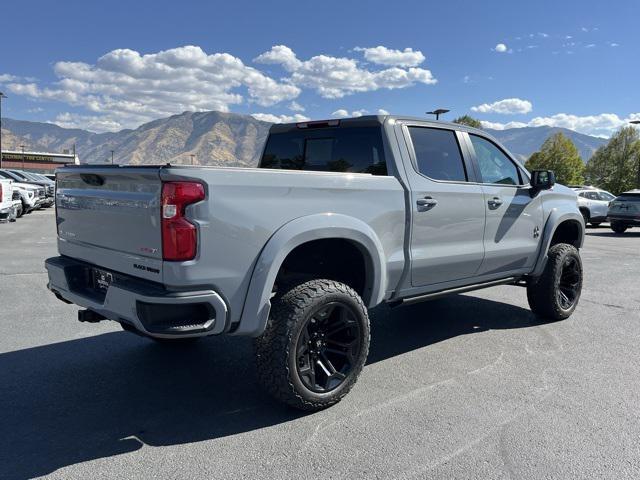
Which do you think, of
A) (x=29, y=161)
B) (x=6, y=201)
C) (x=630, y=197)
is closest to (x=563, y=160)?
(x=630, y=197)

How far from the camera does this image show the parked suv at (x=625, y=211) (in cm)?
A: 1785

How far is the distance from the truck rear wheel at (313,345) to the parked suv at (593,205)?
19666 millimetres

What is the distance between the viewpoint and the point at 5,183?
14.6 m

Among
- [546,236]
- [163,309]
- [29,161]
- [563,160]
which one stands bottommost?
[163,309]

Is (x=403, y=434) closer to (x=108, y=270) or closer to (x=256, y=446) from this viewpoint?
(x=256, y=446)

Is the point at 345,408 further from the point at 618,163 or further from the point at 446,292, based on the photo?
the point at 618,163

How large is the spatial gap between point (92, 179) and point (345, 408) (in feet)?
7.21

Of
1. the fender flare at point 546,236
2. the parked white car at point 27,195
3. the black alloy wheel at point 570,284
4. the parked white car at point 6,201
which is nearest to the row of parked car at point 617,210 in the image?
the black alloy wheel at point 570,284

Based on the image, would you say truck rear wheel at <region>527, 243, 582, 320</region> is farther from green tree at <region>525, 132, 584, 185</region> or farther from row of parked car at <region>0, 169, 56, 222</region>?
green tree at <region>525, 132, 584, 185</region>

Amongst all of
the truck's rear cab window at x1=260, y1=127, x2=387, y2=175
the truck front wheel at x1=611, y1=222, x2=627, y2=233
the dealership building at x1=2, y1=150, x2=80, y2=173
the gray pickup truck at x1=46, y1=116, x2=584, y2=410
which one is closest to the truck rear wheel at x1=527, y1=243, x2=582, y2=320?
the gray pickup truck at x1=46, y1=116, x2=584, y2=410

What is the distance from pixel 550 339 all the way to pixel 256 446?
3.29m

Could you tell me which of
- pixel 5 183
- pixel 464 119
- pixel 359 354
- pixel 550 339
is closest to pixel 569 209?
pixel 550 339

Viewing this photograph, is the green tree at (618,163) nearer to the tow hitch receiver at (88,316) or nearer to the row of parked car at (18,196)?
the row of parked car at (18,196)

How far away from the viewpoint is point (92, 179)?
11.1 ft
